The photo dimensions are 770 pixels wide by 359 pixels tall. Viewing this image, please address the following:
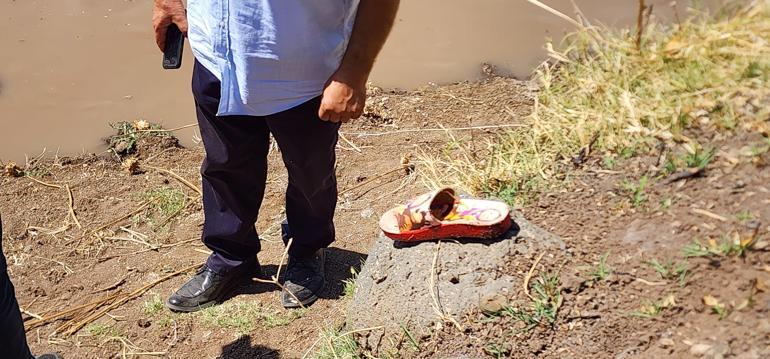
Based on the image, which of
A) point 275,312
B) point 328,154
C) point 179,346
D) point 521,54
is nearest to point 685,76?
point 328,154

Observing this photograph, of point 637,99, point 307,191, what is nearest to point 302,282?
point 307,191

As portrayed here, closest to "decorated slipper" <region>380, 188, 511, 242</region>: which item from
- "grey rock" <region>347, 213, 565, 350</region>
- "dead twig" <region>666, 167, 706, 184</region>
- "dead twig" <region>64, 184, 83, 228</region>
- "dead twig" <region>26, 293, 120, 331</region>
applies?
"grey rock" <region>347, 213, 565, 350</region>

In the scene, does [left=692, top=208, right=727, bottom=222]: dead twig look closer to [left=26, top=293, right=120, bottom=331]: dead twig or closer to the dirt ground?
the dirt ground

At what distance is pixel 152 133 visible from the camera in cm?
481

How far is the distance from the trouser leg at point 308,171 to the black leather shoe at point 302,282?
62 millimetres

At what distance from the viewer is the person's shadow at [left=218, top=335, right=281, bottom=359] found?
315 cm

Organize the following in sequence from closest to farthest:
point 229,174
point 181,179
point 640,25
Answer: point 640,25 → point 229,174 → point 181,179

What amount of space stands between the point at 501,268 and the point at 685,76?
2.92 ft

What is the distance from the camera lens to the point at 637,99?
264cm

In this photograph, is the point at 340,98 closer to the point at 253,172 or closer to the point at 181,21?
the point at 253,172

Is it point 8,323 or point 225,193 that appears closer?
point 8,323

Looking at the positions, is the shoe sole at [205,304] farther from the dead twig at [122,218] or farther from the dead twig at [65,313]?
the dead twig at [122,218]

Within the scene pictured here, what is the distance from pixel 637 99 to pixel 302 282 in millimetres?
1608

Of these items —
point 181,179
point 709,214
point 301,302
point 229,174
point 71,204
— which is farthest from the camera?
point 181,179
